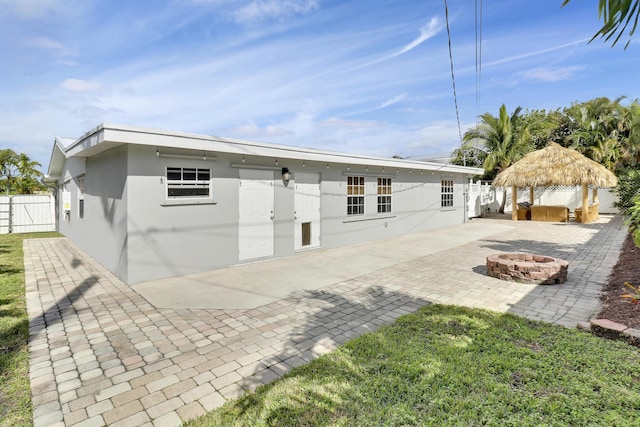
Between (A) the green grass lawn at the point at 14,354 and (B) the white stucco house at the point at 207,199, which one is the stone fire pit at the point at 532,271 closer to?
(B) the white stucco house at the point at 207,199

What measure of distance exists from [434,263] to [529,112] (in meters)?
29.2

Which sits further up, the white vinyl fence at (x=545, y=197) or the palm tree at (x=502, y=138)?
the palm tree at (x=502, y=138)

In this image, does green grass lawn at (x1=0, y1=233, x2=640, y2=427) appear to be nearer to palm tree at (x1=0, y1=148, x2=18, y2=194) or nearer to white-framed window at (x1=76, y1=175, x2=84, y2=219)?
white-framed window at (x1=76, y1=175, x2=84, y2=219)

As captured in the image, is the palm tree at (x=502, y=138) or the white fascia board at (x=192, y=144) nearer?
the white fascia board at (x=192, y=144)

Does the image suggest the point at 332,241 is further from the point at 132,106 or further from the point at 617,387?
the point at 132,106

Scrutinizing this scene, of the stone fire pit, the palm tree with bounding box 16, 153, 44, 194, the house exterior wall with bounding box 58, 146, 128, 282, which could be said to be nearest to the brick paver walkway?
the stone fire pit

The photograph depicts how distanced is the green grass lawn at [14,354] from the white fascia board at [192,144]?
9.59 feet

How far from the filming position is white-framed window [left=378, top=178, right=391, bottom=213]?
1221cm

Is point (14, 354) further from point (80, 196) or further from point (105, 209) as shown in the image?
point (80, 196)

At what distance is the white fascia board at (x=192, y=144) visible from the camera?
19.3 ft

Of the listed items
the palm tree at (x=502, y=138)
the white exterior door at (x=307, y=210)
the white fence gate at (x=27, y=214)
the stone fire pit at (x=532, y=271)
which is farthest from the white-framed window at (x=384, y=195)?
the white fence gate at (x=27, y=214)

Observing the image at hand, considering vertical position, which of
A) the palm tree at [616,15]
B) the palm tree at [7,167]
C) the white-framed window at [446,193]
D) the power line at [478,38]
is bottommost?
the white-framed window at [446,193]

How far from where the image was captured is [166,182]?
267 inches

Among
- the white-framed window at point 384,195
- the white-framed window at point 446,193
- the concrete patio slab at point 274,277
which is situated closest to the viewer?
the concrete patio slab at point 274,277
